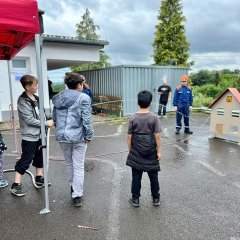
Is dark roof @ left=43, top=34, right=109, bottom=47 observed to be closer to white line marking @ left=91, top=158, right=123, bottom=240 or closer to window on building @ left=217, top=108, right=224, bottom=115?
window on building @ left=217, top=108, right=224, bottom=115

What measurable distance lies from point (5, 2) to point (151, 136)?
7.90 feet

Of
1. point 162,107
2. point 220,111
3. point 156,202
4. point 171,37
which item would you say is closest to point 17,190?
point 156,202

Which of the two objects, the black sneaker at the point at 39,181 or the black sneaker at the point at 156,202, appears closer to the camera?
the black sneaker at the point at 156,202

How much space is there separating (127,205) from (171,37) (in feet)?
94.5

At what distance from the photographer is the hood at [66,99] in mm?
3672

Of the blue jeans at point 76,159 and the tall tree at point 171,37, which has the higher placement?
the tall tree at point 171,37

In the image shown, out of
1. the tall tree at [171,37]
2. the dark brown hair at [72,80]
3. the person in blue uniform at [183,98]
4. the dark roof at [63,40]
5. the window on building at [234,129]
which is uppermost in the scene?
the tall tree at [171,37]

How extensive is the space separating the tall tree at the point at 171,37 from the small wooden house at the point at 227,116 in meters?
21.8

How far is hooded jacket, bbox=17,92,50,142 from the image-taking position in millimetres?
4004

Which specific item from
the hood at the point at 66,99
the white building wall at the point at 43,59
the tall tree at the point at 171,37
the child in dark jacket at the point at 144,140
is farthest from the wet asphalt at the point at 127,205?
the tall tree at the point at 171,37

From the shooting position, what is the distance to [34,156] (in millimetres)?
4445

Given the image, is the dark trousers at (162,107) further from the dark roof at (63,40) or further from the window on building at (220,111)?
the window on building at (220,111)

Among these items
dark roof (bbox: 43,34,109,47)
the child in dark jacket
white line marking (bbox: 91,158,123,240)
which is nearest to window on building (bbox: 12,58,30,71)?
dark roof (bbox: 43,34,109,47)

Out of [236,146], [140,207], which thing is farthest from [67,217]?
[236,146]
